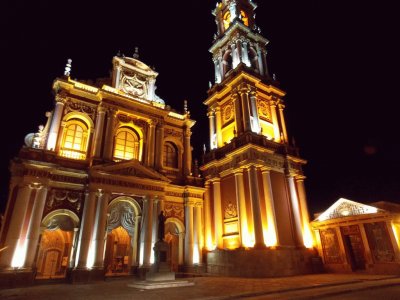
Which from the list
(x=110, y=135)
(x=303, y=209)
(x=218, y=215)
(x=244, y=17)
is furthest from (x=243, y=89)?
(x=244, y=17)

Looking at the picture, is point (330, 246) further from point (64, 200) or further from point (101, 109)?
point (101, 109)

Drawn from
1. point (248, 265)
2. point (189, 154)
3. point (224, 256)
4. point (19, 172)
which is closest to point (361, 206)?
point (248, 265)

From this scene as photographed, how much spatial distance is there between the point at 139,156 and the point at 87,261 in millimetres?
7496

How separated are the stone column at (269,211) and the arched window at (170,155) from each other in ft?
22.6

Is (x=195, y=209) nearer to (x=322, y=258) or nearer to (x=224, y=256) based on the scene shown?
(x=224, y=256)

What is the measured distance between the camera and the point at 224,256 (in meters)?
17.3

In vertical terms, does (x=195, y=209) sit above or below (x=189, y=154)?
below

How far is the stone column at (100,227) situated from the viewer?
47.2 feet

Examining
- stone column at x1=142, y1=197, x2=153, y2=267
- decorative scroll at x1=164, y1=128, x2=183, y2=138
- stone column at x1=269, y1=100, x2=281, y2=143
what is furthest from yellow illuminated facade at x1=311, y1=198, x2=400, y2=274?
decorative scroll at x1=164, y1=128, x2=183, y2=138

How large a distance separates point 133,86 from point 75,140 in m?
6.04

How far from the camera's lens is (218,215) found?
19203 millimetres

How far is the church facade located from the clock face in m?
0.08

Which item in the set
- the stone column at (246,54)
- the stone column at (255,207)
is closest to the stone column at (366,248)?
the stone column at (255,207)

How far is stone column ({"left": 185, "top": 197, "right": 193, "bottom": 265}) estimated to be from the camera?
18.0m
